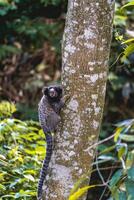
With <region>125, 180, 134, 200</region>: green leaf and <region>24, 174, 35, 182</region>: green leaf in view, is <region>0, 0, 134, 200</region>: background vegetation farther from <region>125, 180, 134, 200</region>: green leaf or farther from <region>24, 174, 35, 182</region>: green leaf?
<region>125, 180, 134, 200</region>: green leaf

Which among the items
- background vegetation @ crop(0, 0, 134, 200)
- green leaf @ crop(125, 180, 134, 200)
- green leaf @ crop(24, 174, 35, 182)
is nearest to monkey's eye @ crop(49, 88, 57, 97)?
green leaf @ crop(24, 174, 35, 182)

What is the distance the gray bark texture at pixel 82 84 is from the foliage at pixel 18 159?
0.70 m

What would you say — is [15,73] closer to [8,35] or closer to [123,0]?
[8,35]

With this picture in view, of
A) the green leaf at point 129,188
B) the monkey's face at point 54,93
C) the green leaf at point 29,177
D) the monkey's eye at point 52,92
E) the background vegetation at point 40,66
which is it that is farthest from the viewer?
the background vegetation at point 40,66

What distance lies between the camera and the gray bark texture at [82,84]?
342 cm

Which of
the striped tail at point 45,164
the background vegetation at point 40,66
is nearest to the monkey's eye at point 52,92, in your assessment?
the striped tail at point 45,164

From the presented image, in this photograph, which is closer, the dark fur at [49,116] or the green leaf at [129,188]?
the green leaf at [129,188]

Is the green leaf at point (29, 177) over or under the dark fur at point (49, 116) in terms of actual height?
under

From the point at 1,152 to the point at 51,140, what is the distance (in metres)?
1.24

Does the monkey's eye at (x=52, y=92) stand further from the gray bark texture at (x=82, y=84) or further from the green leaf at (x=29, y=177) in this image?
the green leaf at (x=29, y=177)

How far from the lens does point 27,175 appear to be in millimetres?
4281

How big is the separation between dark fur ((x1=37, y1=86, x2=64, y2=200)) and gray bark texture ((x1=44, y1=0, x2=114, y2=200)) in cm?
8

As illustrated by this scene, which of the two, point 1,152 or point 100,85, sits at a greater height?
point 100,85

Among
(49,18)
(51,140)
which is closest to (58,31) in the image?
(49,18)
